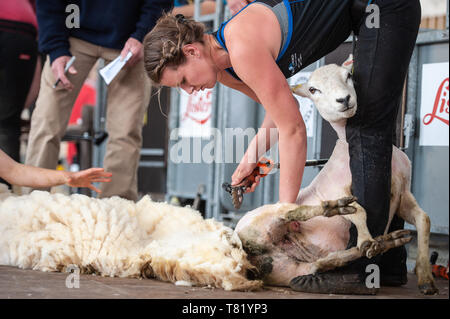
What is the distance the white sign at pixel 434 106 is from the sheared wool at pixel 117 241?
1.45 m

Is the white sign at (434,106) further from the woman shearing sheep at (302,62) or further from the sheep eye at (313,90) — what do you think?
the sheep eye at (313,90)

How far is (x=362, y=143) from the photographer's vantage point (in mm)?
1958

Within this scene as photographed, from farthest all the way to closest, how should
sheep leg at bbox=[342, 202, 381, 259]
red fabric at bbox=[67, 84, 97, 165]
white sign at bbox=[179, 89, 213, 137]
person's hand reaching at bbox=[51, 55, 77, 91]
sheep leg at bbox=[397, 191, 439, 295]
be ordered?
red fabric at bbox=[67, 84, 97, 165] < white sign at bbox=[179, 89, 213, 137] < person's hand reaching at bbox=[51, 55, 77, 91] < sheep leg at bbox=[397, 191, 439, 295] < sheep leg at bbox=[342, 202, 381, 259]

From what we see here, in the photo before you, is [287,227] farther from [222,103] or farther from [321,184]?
[222,103]

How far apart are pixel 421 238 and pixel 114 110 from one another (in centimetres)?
205

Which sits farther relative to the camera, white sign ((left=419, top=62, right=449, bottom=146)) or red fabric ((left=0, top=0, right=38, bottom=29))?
red fabric ((left=0, top=0, right=38, bottom=29))

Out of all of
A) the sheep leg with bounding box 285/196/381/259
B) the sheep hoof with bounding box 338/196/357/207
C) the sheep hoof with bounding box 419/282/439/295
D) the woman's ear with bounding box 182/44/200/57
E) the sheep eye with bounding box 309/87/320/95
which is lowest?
the sheep hoof with bounding box 419/282/439/295

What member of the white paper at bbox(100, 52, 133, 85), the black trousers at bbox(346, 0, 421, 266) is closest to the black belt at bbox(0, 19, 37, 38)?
the white paper at bbox(100, 52, 133, 85)

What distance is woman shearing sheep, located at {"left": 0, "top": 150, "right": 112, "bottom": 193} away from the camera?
7.52 feet

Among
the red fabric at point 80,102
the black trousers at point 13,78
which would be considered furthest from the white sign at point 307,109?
the red fabric at point 80,102

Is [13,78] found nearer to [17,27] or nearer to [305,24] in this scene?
[17,27]

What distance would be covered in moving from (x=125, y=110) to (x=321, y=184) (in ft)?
5.42

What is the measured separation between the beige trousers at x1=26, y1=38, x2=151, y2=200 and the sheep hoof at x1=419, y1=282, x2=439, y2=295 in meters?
1.92

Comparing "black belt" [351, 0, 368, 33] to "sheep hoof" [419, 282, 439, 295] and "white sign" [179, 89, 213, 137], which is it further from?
"white sign" [179, 89, 213, 137]
